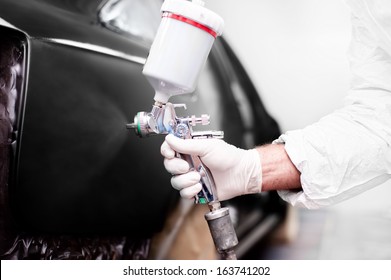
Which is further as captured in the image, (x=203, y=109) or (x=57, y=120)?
(x=203, y=109)

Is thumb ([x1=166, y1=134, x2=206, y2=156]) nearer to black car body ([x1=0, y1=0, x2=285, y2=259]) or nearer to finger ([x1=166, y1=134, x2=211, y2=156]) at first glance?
→ finger ([x1=166, y1=134, x2=211, y2=156])

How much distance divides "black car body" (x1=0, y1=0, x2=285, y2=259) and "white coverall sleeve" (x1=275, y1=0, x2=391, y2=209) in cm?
34

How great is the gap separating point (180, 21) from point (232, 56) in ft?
1.70

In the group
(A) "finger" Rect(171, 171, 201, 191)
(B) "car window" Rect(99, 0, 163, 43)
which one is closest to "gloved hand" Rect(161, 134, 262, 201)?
(A) "finger" Rect(171, 171, 201, 191)

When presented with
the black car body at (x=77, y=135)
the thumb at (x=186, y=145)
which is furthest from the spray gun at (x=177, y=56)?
the black car body at (x=77, y=135)

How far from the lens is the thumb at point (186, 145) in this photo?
965mm

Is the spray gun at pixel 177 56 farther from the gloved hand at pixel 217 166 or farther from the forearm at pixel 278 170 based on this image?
the forearm at pixel 278 170

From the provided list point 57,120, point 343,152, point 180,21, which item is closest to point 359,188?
point 343,152

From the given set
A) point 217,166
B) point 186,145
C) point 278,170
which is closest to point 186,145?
point 186,145

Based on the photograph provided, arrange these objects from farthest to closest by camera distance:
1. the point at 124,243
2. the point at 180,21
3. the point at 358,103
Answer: the point at 124,243
the point at 358,103
the point at 180,21

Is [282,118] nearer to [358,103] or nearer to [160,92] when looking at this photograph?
[358,103]

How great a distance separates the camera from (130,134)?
120 cm

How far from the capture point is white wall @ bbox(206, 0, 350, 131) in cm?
131

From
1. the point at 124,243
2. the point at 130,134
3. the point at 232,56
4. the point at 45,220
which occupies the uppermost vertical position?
the point at 232,56
